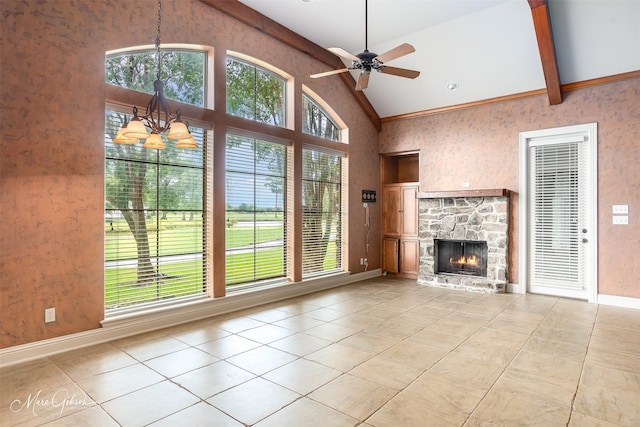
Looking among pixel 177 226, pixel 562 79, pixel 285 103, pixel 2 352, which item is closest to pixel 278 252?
pixel 177 226

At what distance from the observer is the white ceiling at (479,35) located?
4887mm

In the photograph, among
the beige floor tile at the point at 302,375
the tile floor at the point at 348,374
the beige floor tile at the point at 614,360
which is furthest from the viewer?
the beige floor tile at the point at 614,360

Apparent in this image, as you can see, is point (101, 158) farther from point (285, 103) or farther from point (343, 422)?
point (343, 422)

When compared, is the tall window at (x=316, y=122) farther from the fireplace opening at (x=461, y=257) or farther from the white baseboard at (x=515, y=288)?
the white baseboard at (x=515, y=288)

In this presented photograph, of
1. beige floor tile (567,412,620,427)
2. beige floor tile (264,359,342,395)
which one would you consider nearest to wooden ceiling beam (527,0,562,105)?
beige floor tile (567,412,620,427)

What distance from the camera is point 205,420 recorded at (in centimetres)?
242

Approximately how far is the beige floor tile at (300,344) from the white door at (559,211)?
4.27 m

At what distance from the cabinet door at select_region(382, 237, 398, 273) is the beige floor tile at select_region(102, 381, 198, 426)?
5.78 meters

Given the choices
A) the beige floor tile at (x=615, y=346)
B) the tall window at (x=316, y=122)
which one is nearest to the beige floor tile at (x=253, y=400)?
the beige floor tile at (x=615, y=346)

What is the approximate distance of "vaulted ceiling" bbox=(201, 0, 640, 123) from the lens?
4.86 m

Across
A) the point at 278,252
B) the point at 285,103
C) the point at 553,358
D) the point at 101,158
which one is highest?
the point at 285,103

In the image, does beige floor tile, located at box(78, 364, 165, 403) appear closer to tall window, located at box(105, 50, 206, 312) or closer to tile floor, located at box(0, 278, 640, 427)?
tile floor, located at box(0, 278, 640, 427)

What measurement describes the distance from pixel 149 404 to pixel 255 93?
4.40 metres

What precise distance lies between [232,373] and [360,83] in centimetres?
362
